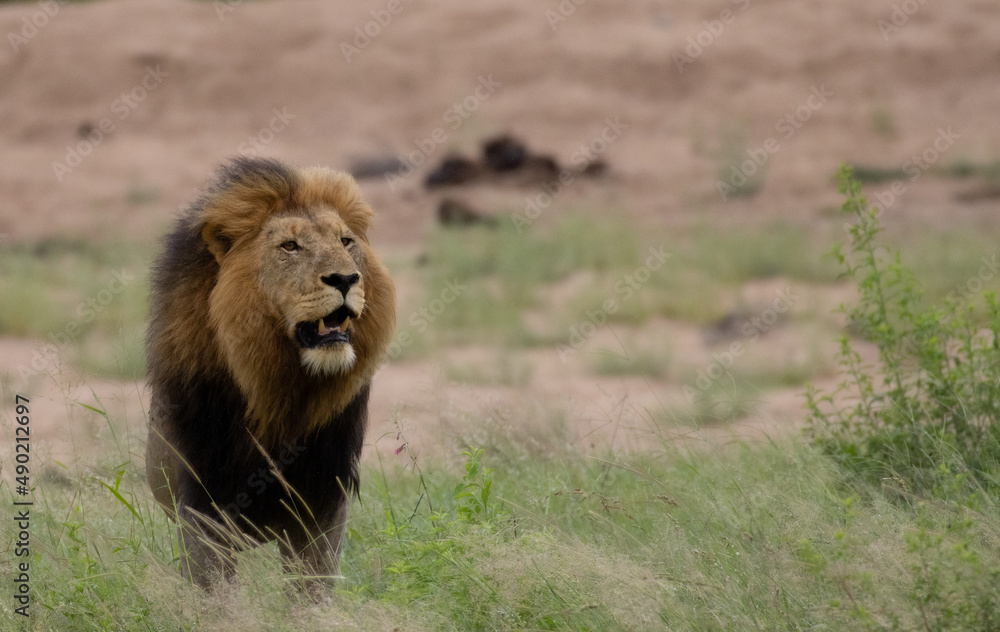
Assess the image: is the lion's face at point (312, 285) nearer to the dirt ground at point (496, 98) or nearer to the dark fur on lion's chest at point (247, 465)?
the dark fur on lion's chest at point (247, 465)

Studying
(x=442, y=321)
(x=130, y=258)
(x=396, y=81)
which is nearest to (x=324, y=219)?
(x=442, y=321)

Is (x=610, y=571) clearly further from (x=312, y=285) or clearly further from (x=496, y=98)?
(x=496, y=98)

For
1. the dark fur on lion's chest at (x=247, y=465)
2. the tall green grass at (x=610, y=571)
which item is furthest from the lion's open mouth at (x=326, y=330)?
the tall green grass at (x=610, y=571)

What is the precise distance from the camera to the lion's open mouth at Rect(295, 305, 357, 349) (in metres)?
3.86

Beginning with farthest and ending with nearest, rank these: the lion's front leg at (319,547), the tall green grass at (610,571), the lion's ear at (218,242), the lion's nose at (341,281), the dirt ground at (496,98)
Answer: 1. the dirt ground at (496,98)
2. the lion's front leg at (319,547)
3. the lion's ear at (218,242)
4. the lion's nose at (341,281)
5. the tall green grass at (610,571)

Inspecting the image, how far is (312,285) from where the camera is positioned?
3840 millimetres

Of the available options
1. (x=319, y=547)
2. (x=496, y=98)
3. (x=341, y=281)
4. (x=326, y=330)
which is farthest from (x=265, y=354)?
(x=496, y=98)

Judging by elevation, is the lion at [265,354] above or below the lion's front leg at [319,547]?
above

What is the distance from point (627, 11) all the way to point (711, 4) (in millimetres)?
1867

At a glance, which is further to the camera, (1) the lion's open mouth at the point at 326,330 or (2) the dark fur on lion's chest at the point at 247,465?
(2) the dark fur on lion's chest at the point at 247,465

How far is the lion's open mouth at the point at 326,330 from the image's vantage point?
3855 mm

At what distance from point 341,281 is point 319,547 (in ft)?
3.51

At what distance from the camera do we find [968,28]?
23547 mm

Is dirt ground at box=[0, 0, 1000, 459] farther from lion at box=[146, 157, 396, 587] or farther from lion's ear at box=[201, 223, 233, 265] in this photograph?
lion's ear at box=[201, 223, 233, 265]
